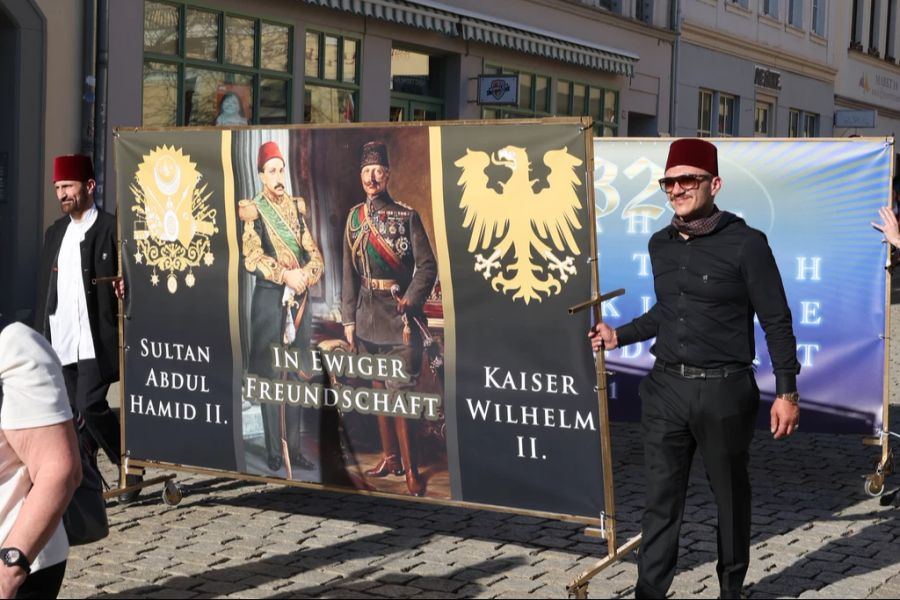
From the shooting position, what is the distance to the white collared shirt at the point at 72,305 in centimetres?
743

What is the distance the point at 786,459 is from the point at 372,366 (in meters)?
3.70

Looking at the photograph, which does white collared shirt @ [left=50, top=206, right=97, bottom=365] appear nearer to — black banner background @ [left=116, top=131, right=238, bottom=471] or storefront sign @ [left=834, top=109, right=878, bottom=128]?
black banner background @ [left=116, top=131, right=238, bottom=471]

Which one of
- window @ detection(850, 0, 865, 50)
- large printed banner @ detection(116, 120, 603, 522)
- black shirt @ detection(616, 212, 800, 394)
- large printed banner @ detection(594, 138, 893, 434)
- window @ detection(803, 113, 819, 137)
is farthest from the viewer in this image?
window @ detection(850, 0, 865, 50)

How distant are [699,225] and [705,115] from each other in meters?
23.6

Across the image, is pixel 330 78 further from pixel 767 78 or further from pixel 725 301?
pixel 767 78

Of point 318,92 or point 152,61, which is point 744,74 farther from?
point 152,61

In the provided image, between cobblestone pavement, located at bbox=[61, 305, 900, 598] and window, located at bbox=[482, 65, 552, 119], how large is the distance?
44.6 ft

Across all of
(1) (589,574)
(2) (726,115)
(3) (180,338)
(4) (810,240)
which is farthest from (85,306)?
(2) (726,115)

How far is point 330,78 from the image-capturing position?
1792cm

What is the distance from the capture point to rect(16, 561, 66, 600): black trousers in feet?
12.8

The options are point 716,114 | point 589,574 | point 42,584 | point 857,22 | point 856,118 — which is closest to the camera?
point 42,584

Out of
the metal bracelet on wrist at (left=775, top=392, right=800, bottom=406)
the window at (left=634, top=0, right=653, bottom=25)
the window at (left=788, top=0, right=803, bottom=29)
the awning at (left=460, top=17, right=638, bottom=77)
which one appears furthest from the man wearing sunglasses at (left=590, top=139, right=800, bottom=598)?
the window at (left=788, top=0, right=803, bottom=29)

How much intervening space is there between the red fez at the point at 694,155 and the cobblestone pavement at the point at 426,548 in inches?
68.7

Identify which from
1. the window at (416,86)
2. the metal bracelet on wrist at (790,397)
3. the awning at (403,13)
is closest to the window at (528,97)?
the window at (416,86)
